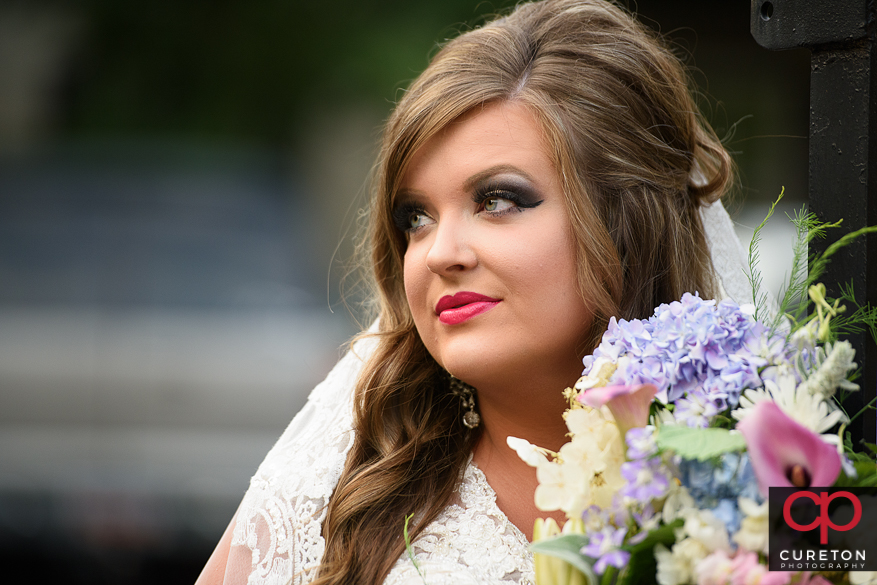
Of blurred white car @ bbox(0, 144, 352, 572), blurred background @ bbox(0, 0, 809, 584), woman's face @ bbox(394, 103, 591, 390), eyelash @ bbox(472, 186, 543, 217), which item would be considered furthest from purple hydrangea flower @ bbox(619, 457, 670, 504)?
blurred white car @ bbox(0, 144, 352, 572)

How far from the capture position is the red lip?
5.57 feet

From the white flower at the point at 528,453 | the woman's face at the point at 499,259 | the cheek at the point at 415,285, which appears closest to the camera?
the white flower at the point at 528,453

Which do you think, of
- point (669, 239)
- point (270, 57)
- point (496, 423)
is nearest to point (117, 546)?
point (496, 423)

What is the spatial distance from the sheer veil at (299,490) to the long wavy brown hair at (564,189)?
1.6 inches

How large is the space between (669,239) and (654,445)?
94cm

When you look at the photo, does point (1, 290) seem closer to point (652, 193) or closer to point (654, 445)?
point (652, 193)

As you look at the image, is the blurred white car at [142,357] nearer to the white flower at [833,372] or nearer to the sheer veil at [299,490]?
the sheer veil at [299,490]

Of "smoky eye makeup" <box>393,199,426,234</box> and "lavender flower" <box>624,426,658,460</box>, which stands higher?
"smoky eye makeup" <box>393,199,426,234</box>

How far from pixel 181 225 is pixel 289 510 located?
4.03 m

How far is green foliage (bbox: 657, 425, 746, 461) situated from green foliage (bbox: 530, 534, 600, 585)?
19cm

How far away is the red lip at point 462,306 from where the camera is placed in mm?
1699

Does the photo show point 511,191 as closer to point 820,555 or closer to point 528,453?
point 528,453

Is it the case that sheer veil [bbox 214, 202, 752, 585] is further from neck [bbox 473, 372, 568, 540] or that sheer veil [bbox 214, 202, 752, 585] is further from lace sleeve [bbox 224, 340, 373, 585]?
neck [bbox 473, 372, 568, 540]

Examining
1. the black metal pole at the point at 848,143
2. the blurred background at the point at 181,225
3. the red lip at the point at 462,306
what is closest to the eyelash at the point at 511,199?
the red lip at the point at 462,306
